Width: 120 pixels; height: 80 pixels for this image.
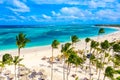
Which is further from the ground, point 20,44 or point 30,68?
point 20,44

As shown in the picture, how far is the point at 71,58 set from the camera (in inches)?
2280

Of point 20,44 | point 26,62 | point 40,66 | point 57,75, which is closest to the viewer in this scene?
point 20,44

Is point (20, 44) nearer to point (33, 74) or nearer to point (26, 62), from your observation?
point (33, 74)

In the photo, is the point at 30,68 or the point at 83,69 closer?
the point at 30,68

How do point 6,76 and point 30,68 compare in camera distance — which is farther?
point 30,68

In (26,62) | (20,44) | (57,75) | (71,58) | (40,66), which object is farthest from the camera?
(26,62)

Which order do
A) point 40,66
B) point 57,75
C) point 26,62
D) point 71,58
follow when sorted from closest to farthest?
point 71,58
point 57,75
point 40,66
point 26,62

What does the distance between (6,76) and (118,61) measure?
1341 inches

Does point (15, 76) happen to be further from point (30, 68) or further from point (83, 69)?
point (83, 69)

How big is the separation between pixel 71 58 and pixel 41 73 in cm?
1205

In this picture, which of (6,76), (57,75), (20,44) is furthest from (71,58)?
(6,76)

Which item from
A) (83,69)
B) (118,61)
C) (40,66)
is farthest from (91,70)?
(40,66)

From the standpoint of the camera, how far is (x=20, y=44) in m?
62.1

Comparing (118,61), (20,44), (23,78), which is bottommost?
(23,78)
